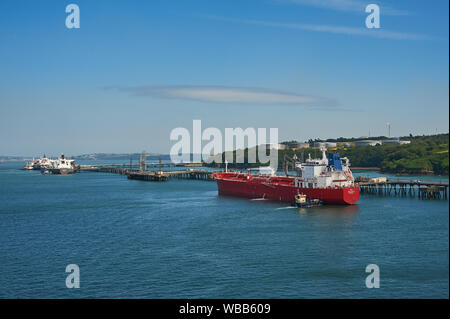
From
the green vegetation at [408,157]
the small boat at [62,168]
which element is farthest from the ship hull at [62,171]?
the green vegetation at [408,157]

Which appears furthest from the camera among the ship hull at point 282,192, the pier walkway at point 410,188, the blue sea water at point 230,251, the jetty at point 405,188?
the jetty at point 405,188

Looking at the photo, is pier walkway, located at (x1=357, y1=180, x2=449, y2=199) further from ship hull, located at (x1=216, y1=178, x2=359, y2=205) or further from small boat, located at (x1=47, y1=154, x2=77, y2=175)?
small boat, located at (x1=47, y1=154, x2=77, y2=175)

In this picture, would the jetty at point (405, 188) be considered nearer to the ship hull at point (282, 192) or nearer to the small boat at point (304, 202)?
the ship hull at point (282, 192)

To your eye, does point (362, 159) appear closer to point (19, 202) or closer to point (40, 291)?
point (19, 202)

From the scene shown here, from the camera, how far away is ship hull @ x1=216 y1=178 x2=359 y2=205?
170ft

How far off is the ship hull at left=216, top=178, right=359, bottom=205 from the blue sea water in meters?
1.54

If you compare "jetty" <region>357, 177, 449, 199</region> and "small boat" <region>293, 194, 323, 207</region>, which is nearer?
"small boat" <region>293, 194, 323, 207</region>

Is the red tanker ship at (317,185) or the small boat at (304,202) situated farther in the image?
the red tanker ship at (317,185)

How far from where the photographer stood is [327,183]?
54.5m

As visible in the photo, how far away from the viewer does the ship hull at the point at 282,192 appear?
5178cm

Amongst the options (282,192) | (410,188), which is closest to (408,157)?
(410,188)

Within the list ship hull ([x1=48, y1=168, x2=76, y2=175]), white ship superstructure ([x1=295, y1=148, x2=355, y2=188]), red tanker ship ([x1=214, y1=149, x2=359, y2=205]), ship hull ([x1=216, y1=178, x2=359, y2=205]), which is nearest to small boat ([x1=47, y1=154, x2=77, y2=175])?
ship hull ([x1=48, y1=168, x2=76, y2=175])

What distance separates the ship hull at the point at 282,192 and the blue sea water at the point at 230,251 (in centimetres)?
154
